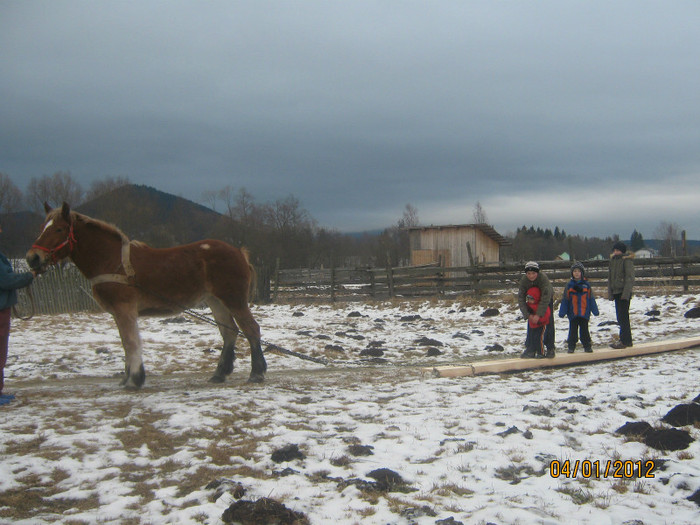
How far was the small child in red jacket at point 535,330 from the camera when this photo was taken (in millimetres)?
8188

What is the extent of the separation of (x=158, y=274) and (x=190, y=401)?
1.68 meters

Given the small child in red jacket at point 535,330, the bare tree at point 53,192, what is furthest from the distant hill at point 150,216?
the small child in red jacket at point 535,330

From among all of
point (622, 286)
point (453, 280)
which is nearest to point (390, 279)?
point (453, 280)

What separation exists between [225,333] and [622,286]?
6.37 m

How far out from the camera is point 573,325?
8.80 m

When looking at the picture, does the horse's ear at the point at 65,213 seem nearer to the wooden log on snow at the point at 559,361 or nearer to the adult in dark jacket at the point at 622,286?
the wooden log on snow at the point at 559,361

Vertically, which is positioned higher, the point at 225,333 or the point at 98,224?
the point at 98,224

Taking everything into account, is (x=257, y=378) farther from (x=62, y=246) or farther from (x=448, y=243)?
(x=448, y=243)

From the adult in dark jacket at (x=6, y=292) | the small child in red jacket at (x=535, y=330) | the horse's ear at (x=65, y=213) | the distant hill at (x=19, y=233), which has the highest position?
the distant hill at (x=19, y=233)

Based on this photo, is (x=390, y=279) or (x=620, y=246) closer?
(x=620, y=246)

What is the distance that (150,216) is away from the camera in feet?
130

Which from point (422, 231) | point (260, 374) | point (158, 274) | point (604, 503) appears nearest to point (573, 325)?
point (260, 374)

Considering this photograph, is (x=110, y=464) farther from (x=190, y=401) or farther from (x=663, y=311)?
(x=663, y=311)
